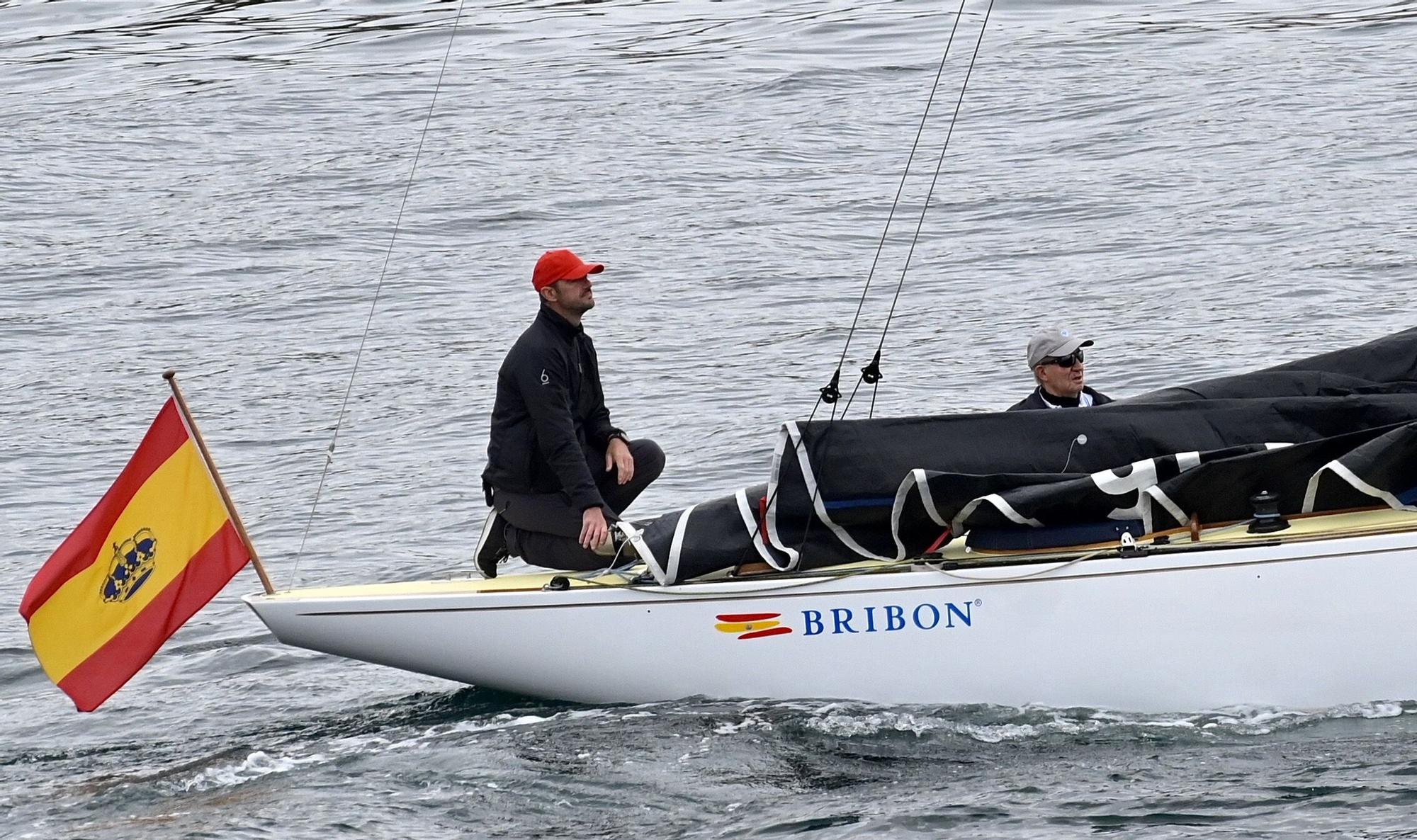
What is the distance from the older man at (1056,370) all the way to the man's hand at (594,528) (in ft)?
4.87

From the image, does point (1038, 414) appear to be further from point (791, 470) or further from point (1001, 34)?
point (1001, 34)

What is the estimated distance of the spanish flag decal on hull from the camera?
6.33m

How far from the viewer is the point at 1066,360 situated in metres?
6.69

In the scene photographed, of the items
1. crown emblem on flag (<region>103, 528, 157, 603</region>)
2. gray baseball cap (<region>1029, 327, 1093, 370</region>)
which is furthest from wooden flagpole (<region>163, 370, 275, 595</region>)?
gray baseball cap (<region>1029, 327, 1093, 370</region>)

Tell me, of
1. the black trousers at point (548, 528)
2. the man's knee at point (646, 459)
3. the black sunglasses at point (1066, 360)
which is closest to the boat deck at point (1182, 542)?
the black trousers at point (548, 528)

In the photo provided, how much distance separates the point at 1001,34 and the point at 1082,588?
64.7ft

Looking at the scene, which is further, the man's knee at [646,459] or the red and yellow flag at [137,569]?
the man's knee at [646,459]

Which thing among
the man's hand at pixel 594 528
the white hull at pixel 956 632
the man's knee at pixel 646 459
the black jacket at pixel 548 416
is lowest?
the white hull at pixel 956 632

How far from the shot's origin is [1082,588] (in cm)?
602

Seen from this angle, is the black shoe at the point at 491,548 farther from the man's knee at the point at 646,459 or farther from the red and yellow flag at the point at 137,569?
the red and yellow flag at the point at 137,569

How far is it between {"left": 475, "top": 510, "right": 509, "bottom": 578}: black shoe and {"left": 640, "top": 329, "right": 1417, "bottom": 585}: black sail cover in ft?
2.54

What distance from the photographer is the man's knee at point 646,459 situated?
7.14m

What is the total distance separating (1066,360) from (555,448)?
6.02 ft

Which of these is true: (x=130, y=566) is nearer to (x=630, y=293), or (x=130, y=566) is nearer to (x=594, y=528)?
(x=594, y=528)
